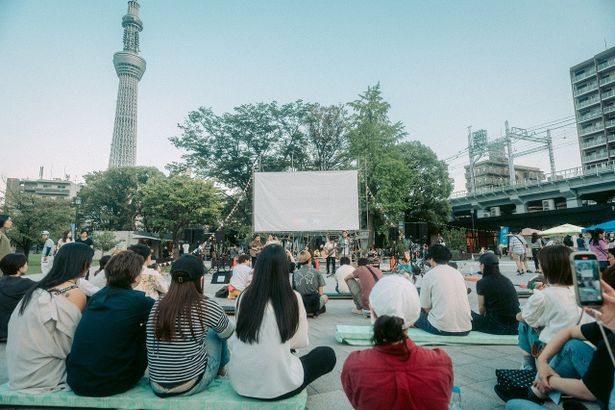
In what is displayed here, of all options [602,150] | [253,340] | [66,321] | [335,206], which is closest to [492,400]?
[253,340]

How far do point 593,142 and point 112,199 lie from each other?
59168 mm

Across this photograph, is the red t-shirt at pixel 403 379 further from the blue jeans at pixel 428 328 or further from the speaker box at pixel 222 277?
the speaker box at pixel 222 277

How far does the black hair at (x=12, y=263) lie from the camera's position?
13.4 ft

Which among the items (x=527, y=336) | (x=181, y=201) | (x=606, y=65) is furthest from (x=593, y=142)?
(x=527, y=336)

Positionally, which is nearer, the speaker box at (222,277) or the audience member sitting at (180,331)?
the audience member sitting at (180,331)

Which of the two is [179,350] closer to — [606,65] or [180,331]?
[180,331]

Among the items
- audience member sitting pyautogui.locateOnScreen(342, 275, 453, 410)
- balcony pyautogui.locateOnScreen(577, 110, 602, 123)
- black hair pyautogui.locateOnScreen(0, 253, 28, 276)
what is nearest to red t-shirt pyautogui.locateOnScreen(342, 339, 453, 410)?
audience member sitting pyautogui.locateOnScreen(342, 275, 453, 410)

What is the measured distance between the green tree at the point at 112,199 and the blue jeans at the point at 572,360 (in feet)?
131

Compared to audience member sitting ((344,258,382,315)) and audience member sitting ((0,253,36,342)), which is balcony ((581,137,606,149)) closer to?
audience member sitting ((344,258,382,315))

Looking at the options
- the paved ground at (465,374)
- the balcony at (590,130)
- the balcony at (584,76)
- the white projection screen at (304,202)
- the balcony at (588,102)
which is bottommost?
the paved ground at (465,374)

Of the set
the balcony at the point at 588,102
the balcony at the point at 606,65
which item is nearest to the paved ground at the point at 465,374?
the balcony at the point at 588,102

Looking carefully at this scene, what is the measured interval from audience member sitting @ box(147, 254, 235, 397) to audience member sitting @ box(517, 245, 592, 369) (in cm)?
239

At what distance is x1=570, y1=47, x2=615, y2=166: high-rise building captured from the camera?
41.8 metres

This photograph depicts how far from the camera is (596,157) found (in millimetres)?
42906
